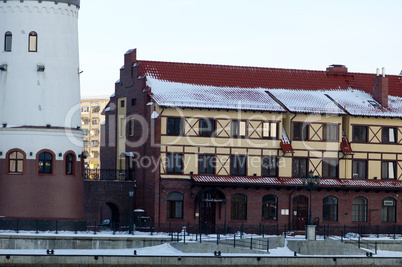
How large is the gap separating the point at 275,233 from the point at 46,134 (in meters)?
19.5

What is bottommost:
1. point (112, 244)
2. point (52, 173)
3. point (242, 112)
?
point (112, 244)

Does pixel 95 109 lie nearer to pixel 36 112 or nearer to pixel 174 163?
pixel 174 163

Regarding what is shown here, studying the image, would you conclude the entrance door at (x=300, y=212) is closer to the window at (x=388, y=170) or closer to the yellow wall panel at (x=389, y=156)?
the window at (x=388, y=170)

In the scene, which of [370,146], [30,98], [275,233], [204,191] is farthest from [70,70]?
[370,146]

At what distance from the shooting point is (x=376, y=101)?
8681 cm

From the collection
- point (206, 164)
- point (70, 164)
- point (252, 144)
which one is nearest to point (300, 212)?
point (252, 144)

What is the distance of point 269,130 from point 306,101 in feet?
14.3

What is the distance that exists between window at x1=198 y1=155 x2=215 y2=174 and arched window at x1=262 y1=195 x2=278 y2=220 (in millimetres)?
4922

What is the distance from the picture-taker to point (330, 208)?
83500mm

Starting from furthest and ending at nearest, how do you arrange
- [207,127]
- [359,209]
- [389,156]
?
1. [389,156]
2. [359,209]
3. [207,127]

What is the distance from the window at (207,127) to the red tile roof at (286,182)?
10.9ft

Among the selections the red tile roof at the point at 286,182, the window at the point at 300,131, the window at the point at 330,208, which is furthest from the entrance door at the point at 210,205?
the window at the point at 330,208

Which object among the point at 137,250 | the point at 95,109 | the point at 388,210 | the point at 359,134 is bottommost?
the point at 137,250

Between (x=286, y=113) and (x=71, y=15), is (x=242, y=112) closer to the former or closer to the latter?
(x=286, y=113)
